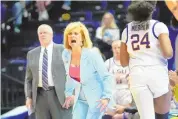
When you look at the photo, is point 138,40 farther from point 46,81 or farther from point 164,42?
point 46,81

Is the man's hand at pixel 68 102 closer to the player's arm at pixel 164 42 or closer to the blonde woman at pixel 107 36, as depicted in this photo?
the player's arm at pixel 164 42

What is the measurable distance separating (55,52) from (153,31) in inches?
74.4

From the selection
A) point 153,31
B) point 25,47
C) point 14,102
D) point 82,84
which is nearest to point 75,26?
point 82,84

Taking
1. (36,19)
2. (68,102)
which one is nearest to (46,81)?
(68,102)

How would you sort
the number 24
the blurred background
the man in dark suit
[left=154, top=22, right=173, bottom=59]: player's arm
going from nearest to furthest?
[left=154, top=22, right=173, bottom=59]: player's arm → the number 24 → the man in dark suit → the blurred background

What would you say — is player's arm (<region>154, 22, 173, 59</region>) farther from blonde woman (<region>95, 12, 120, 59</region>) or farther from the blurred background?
the blurred background

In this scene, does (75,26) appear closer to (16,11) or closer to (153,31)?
(153,31)

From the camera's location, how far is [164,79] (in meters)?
4.88

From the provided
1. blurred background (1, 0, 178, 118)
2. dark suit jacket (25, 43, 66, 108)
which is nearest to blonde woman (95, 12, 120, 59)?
blurred background (1, 0, 178, 118)

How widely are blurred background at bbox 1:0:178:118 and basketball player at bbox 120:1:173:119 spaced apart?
601 cm

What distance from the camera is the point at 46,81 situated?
6.34 m

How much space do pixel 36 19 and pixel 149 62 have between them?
28.3ft

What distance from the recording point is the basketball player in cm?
486

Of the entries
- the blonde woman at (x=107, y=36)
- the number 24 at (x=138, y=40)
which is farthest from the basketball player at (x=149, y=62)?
the blonde woman at (x=107, y=36)
